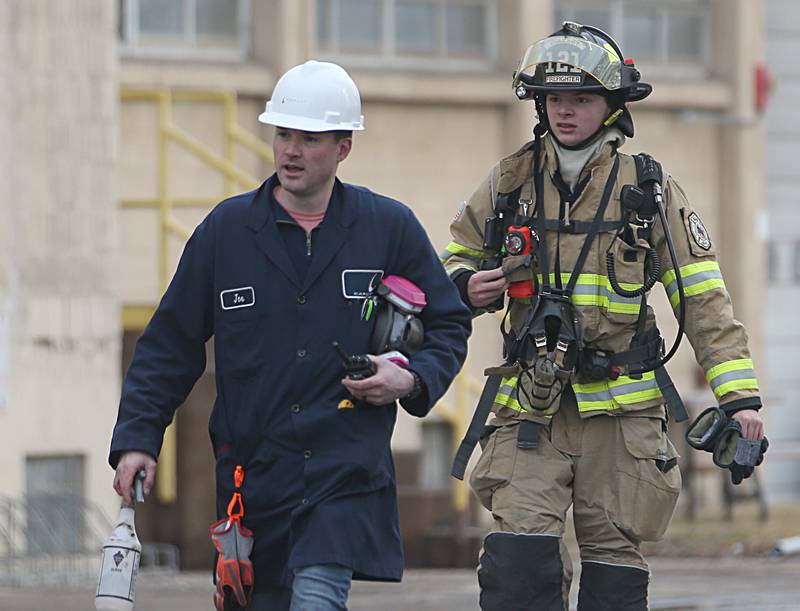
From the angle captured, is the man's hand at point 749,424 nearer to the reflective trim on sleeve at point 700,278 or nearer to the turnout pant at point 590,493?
the turnout pant at point 590,493

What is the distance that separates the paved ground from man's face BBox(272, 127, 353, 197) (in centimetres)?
387

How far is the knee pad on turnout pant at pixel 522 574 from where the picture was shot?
5691 mm

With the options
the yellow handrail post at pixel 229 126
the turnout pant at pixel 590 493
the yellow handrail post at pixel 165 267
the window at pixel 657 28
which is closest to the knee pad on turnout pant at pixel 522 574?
the turnout pant at pixel 590 493

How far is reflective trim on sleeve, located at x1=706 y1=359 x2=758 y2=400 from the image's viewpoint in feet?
19.1

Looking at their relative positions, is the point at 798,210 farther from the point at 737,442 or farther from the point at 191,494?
the point at 737,442

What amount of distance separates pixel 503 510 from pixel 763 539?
800 cm

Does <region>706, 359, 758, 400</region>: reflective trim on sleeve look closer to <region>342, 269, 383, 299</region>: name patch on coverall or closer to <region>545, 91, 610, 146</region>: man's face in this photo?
<region>545, 91, 610, 146</region>: man's face

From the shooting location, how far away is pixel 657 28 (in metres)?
17.9

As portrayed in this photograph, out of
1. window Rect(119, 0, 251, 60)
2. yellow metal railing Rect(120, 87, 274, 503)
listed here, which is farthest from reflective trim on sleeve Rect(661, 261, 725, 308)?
window Rect(119, 0, 251, 60)

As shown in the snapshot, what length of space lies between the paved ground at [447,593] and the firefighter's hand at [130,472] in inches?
145

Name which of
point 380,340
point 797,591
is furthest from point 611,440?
point 797,591

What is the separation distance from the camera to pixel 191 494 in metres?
13.0

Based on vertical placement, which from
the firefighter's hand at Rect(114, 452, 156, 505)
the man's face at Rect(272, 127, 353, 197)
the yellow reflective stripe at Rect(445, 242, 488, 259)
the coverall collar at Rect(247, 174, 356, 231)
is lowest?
the firefighter's hand at Rect(114, 452, 156, 505)

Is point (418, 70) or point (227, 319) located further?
point (418, 70)
